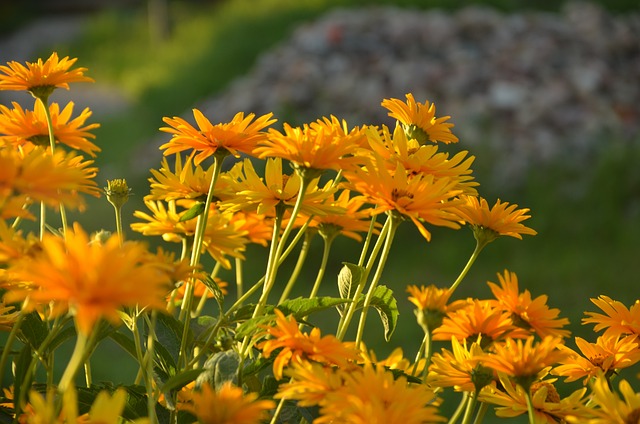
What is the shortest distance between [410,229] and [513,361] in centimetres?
339

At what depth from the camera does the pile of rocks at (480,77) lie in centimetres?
469

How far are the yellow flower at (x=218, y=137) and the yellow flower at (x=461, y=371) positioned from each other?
0.26 meters

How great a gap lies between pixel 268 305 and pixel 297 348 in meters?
0.14

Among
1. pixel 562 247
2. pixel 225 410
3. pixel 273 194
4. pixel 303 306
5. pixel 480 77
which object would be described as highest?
pixel 480 77

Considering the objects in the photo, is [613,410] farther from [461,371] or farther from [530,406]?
[461,371]

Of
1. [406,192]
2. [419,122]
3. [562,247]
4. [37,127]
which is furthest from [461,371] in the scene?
[562,247]

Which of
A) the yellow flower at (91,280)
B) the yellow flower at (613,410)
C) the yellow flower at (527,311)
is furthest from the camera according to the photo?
the yellow flower at (527,311)

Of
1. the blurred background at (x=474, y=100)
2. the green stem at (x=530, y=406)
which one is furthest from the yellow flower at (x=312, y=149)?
the blurred background at (x=474, y=100)

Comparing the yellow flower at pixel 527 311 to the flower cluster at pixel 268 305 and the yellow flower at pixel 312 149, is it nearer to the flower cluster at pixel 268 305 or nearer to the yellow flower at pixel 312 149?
the flower cluster at pixel 268 305

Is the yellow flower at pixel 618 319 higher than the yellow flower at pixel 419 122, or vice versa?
the yellow flower at pixel 419 122

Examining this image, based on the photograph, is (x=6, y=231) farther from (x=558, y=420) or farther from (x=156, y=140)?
(x=156, y=140)

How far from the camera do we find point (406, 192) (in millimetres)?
835

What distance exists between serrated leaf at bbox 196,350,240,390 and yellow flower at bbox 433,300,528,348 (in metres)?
0.24

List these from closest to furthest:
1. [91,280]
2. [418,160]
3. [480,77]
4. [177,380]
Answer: [91,280] < [177,380] < [418,160] < [480,77]
